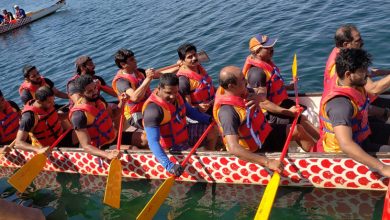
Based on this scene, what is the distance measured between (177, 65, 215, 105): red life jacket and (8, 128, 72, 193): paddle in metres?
2.68

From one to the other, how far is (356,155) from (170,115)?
2.61 m

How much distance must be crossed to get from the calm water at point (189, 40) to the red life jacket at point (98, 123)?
34.7 inches

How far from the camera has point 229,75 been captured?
493 centimetres

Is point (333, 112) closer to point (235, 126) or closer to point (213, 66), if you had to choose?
point (235, 126)

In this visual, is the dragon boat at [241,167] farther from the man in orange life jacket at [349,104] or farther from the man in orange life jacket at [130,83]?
the man in orange life jacket at [130,83]

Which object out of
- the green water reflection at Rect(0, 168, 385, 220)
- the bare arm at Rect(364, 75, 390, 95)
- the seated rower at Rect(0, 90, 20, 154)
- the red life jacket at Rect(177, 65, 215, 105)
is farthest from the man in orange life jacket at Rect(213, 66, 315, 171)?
the seated rower at Rect(0, 90, 20, 154)

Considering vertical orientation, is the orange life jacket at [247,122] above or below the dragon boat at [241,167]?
above

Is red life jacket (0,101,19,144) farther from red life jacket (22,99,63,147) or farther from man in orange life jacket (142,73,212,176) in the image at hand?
man in orange life jacket (142,73,212,176)

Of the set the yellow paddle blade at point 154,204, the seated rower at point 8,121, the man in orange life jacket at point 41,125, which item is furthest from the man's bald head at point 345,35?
the seated rower at point 8,121

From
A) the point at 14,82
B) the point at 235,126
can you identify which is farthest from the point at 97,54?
the point at 235,126

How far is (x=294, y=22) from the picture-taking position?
504 inches

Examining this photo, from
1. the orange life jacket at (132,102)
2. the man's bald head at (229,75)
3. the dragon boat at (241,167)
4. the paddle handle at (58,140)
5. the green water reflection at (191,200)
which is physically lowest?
the green water reflection at (191,200)

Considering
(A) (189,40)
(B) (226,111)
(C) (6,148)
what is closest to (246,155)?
(B) (226,111)

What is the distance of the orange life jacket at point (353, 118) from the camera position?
4371 millimetres
